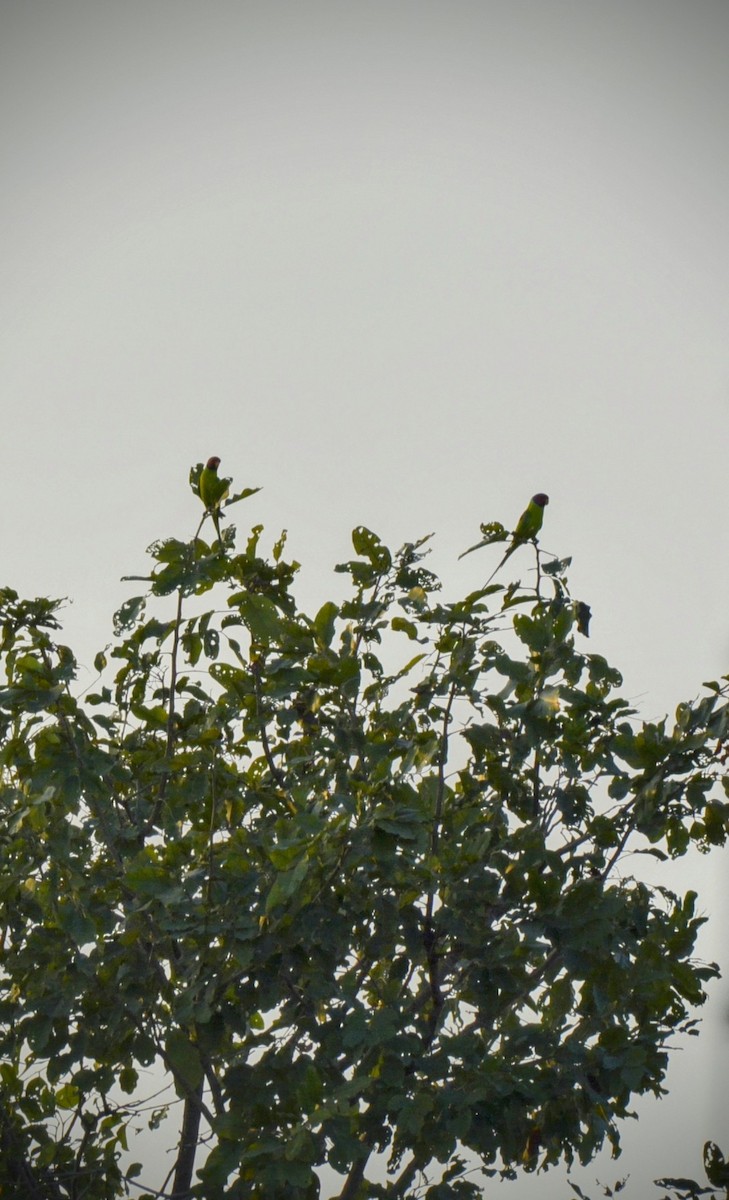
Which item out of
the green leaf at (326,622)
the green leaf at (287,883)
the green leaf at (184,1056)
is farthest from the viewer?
the green leaf at (326,622)

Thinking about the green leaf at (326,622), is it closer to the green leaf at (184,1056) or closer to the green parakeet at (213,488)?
the green parakeet at (213,488)

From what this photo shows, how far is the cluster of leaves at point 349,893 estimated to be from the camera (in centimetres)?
148

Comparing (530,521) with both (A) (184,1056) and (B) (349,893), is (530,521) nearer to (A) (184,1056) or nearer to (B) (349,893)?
(B) (349,893)

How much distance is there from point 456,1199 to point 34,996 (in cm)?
74

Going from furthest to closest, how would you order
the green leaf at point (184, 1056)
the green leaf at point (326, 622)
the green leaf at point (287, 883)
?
the green leaf at point (326, 622) → the green leaf at point (184, 1056) → the green leaf at point (287, 883)

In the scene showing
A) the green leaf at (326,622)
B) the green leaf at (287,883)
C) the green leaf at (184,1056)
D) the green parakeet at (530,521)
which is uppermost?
the green parakeet at (530,521)

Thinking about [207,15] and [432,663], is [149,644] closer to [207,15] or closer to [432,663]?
[432,663]

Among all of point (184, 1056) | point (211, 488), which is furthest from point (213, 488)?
point (184, 1056)

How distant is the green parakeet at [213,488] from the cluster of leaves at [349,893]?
0.19 ft

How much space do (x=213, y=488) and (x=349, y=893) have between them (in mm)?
666

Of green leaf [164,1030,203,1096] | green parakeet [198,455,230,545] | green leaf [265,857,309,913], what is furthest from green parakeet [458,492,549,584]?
green leaf [164,1030,203,1096]

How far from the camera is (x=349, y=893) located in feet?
5.37

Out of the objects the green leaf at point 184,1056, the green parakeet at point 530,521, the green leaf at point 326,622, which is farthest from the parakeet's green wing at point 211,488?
the green leaf at point 184,1056

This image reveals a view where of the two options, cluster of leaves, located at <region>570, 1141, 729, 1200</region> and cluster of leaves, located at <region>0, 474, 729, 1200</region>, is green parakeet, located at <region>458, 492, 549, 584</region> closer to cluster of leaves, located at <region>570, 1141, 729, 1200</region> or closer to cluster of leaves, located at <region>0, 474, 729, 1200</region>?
cluster of leaves, located at <region>0, 474, 729, 1200</region>
